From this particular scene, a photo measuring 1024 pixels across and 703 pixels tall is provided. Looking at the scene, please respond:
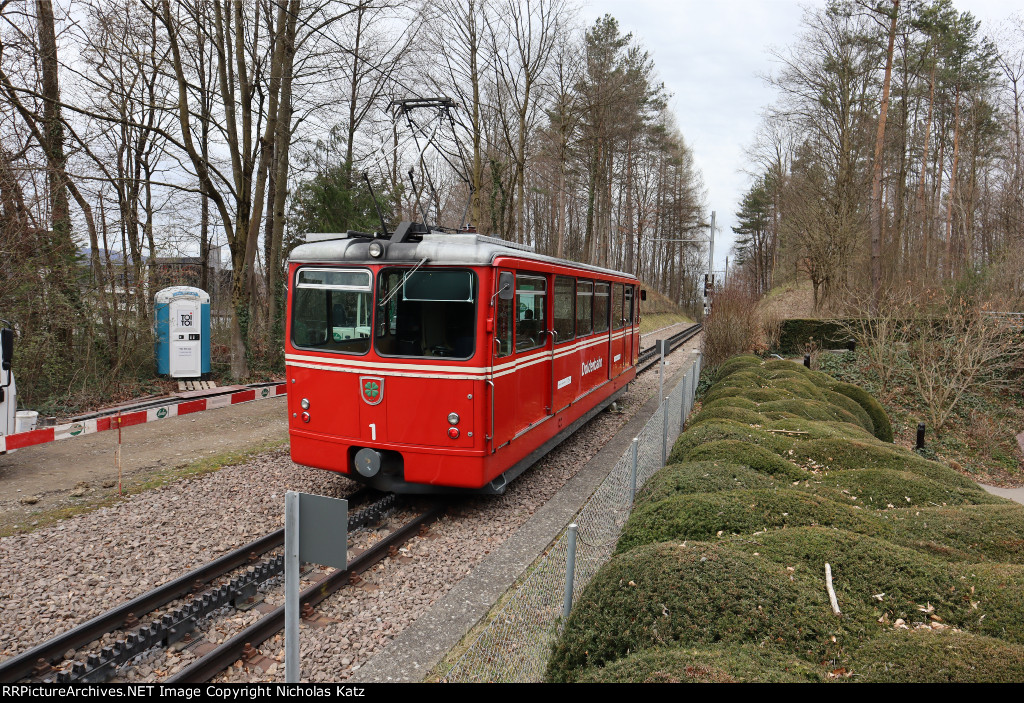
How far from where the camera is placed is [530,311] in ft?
26.0

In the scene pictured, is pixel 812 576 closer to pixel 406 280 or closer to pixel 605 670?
pixel 605 670

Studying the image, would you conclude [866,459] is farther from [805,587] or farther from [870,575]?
[805,587]

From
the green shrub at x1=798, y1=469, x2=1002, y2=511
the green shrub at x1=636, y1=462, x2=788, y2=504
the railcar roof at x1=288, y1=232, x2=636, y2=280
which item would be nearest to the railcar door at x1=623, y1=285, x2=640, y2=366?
the railcar roof at x1=288, y1=232, x2=636, y2=280

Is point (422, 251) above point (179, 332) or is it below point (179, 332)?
above

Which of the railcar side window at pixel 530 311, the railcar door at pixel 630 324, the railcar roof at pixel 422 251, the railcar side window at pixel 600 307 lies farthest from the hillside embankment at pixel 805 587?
the railcar door at pixel 630 324

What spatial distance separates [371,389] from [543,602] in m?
3.36

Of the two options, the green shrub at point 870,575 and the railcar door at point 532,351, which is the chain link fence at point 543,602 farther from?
the railcar door at point 532,351

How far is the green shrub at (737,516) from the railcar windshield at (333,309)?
3686 mm

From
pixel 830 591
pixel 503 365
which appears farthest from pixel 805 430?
pixel 830 591

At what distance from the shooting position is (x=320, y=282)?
7.14 m

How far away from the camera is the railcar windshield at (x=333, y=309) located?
Answer: 691 cm

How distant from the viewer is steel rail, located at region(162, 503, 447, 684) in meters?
3.95

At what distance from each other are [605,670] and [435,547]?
3563 millimetres
